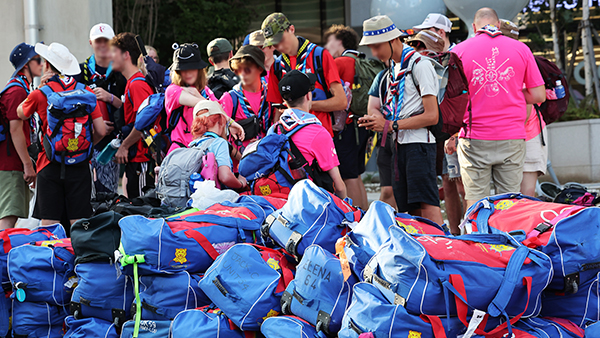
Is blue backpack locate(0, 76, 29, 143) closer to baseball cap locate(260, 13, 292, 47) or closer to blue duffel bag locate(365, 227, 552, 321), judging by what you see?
baseball cap locate(260, 13, 292, 47)

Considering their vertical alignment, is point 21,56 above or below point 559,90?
above

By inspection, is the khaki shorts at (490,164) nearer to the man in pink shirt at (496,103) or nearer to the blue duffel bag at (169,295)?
the man in pink shirt at (496,103)

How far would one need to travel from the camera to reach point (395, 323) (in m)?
2.57

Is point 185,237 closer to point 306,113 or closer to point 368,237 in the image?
point 368,237

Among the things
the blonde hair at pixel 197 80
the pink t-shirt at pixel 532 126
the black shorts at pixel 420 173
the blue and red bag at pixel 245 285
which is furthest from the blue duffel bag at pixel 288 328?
the pink t-shirt at pixel 532 126

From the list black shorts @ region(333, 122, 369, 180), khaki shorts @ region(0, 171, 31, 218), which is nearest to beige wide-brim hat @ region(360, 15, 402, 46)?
black shorts @ region(333, 122, 369, 180)

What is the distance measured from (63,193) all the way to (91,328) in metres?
2.26

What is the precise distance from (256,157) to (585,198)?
7.92 feet

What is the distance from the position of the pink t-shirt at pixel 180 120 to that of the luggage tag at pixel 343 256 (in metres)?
2.51

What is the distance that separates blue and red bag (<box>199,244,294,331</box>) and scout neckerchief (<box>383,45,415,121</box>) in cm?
188

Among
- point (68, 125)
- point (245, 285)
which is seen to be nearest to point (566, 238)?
point (245, 285)

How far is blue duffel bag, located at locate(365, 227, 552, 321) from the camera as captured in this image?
259 cm

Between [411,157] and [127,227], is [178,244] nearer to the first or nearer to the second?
[127,227]

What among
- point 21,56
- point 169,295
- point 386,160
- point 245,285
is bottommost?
point 169,295
